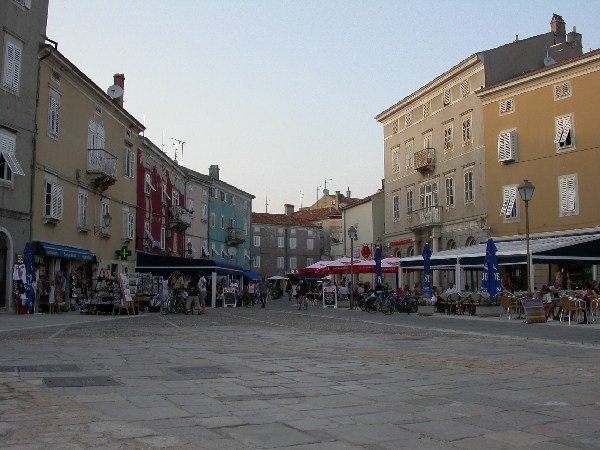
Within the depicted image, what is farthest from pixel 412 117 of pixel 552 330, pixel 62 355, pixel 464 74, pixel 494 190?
pixel 62 355

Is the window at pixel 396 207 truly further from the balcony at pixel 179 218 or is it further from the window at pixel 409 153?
the balcony at pixel 179 218

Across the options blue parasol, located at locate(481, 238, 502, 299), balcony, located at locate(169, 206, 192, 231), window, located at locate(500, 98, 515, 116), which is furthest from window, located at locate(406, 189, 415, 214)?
blue parasol, located at locate(481, 238, 502, 299)

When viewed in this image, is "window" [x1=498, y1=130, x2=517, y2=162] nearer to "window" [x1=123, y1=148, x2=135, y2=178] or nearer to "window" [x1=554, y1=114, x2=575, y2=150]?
"window" [x1=554, y1=114, x2=575, y2=150]

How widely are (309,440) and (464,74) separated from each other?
120 ft

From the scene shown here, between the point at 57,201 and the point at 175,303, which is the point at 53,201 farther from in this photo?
the point at 175,303

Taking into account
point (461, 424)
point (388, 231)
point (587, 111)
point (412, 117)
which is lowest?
point (461, 424)

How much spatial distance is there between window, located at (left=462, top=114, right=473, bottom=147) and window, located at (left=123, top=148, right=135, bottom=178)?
1956cm

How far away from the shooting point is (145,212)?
41.4 m

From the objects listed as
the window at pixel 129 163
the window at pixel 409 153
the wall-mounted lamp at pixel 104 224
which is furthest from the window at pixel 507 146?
the window at pixel 129 163

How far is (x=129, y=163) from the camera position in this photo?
3853 centimetres

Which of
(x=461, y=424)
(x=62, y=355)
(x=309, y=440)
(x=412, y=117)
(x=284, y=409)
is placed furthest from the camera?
(x=412, y=117)

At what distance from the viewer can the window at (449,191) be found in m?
40.3

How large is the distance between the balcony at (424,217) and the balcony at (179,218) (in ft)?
54.4

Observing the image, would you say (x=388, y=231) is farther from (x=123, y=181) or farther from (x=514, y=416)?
(x=514, y=416)
